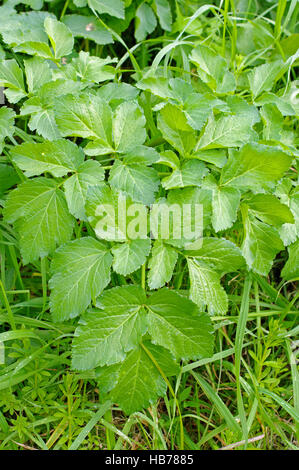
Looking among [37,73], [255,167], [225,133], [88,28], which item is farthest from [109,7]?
[255,167]

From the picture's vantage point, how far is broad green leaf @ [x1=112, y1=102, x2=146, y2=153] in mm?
1248

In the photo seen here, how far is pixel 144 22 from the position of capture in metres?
1.77

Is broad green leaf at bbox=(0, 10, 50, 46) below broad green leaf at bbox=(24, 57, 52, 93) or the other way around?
the other way around

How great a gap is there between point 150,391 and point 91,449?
31 cm

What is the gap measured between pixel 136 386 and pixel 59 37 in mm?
1128

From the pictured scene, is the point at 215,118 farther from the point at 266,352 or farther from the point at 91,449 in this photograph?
the point at 91,449

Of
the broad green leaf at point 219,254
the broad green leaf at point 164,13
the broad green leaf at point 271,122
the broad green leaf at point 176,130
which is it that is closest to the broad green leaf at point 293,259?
the broad green leaf at point 219,254

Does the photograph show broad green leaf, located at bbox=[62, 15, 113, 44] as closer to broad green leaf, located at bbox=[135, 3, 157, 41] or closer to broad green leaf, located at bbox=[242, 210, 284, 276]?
broad green leaf, located at bbox=[135, 3, 157, 41]

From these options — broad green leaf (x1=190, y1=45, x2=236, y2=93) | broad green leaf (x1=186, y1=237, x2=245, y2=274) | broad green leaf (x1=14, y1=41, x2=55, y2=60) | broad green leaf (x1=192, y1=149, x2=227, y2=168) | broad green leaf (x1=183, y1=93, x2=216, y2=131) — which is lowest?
broad green leaf (x1=186, y1=237, x2=245, y2=274)

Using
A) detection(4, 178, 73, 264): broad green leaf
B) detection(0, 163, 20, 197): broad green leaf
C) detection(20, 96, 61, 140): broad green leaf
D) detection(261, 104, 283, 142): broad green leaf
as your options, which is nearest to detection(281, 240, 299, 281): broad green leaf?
detection(261, 104, 283, 142): broad green leaf

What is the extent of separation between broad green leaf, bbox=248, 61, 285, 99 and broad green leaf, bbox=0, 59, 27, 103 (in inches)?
29.0

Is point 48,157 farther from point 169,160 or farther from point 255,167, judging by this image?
point 255,167

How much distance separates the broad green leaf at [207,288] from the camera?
3.97ft

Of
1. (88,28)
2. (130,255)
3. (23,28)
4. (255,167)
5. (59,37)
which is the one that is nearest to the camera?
(130,255)
